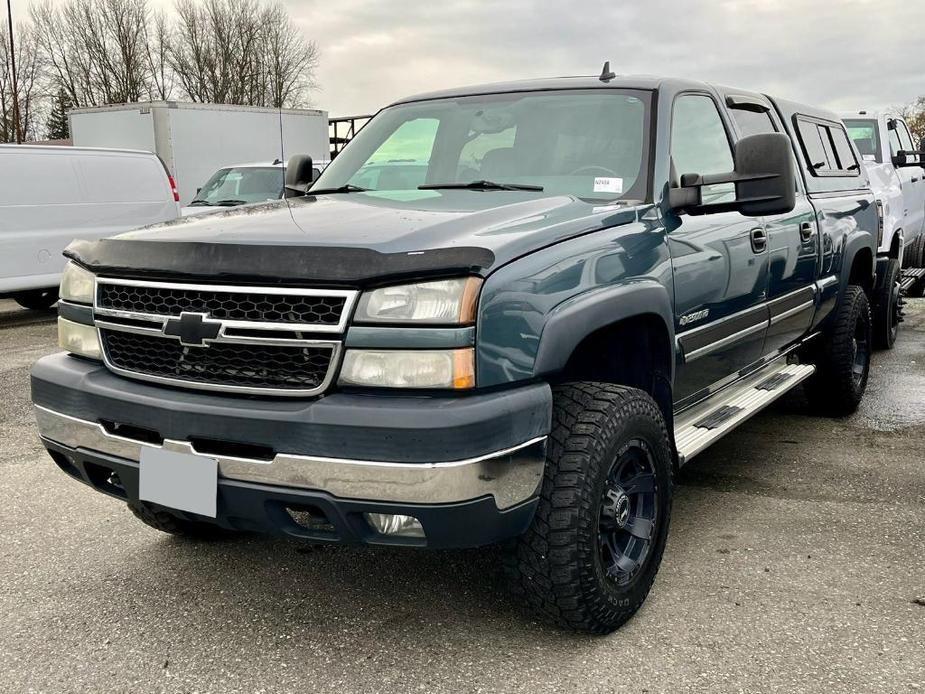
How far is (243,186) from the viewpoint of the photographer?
11609mm

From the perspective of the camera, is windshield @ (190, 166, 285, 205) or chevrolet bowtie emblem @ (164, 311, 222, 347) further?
windshield @ (190, 166, 285, 205)

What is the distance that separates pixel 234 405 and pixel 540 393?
2.60 ft

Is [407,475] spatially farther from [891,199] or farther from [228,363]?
[891,199]

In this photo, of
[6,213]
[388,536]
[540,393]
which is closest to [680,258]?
[540,393]

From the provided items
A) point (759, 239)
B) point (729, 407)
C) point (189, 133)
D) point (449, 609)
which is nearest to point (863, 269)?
point (759, 239)

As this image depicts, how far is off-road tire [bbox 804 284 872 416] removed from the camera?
16.5 ft

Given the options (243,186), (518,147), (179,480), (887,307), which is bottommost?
(887,307)

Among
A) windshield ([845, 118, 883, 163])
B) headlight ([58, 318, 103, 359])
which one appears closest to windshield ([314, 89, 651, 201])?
headlight ([58, 318, 103, 359])

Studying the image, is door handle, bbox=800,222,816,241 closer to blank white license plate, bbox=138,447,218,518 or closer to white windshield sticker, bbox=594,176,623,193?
white windshield sticker, bbox=594,176,623,193

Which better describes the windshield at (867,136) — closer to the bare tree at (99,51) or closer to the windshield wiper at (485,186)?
the windshield wiper at (485,186)

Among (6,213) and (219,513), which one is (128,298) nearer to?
(219,513)

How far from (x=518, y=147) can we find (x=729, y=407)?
140 cm

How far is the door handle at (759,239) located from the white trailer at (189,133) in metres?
12.9

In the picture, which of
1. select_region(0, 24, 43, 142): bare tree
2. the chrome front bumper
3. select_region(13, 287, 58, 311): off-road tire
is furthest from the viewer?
select_region(0, 24, 43, 142): bare tree
